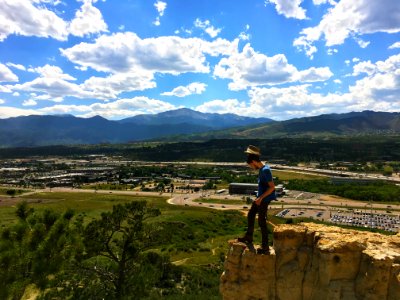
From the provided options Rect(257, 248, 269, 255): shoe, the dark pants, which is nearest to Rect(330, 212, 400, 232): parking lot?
the dark pants

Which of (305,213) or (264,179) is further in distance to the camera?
(305,213)

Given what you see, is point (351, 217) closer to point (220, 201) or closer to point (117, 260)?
point (220, 201)

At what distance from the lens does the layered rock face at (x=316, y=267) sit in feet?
48.5

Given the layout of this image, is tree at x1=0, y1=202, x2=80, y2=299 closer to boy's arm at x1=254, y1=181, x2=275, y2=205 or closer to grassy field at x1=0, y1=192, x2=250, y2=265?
boy's arm at x1=254, y1=181, x2=275, y2=205

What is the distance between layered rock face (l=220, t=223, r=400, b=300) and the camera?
14.8m

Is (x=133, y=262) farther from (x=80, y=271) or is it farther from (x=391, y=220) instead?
(x=391, y=220)

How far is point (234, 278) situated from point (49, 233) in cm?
1441

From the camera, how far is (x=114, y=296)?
113 feet

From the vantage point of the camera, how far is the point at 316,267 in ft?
→ 52.8

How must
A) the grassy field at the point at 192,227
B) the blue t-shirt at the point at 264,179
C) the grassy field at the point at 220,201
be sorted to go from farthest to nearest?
the grassy field at the point at 220,201
the grassy field at the point at 192,227
the blue t-shirt at the point at 264,179

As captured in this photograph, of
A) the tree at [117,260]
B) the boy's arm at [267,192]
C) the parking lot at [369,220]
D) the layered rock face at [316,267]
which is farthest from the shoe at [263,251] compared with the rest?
the parking lot at [369,220]

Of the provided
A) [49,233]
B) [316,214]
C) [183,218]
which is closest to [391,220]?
[316,214]

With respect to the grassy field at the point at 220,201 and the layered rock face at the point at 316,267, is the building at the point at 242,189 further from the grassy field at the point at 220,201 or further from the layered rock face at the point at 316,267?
the layered rock face at the point at 316,267

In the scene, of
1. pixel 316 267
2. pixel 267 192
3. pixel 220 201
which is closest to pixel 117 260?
pixel 267 192
